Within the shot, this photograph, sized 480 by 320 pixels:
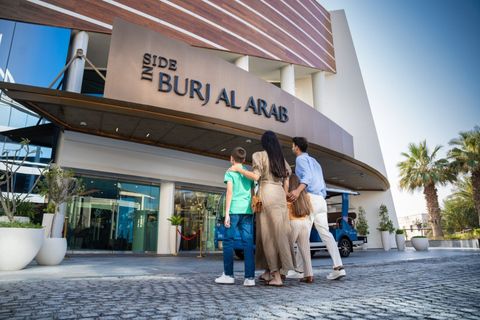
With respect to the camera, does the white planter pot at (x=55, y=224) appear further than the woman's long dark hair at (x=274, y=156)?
Yes

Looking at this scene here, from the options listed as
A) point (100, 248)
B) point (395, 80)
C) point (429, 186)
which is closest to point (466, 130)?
point (429, 186)

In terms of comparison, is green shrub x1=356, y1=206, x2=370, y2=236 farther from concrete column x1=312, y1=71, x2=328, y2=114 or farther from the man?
the man

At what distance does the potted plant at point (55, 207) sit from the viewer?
6.11 meters

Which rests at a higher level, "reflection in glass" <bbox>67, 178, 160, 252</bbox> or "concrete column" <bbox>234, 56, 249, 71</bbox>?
"concrete column" <bbox>234, 56, 249, 71</bbox>

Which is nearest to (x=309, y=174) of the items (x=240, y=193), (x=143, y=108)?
(x=240, y=193)

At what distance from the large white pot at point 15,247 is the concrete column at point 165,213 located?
22.8 feet

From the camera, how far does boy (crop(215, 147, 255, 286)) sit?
3.60 metres

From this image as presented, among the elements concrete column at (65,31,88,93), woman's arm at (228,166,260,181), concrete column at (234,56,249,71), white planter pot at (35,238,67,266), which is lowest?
white planter pot at (35,238,67,266)

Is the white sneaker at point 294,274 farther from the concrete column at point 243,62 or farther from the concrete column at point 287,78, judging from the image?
the concrete column at point 287,78

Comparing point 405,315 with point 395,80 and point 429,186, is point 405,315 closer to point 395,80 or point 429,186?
point 395,80

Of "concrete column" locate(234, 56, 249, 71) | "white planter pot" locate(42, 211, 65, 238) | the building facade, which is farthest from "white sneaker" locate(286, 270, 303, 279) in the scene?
"concrete column" locate(234, 56, 249, 71)

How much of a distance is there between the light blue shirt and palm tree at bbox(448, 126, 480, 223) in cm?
2417

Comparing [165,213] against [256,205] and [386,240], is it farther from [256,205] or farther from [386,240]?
[386,240]

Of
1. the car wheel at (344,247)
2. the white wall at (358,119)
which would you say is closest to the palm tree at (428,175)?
the white wall at (358,119)
